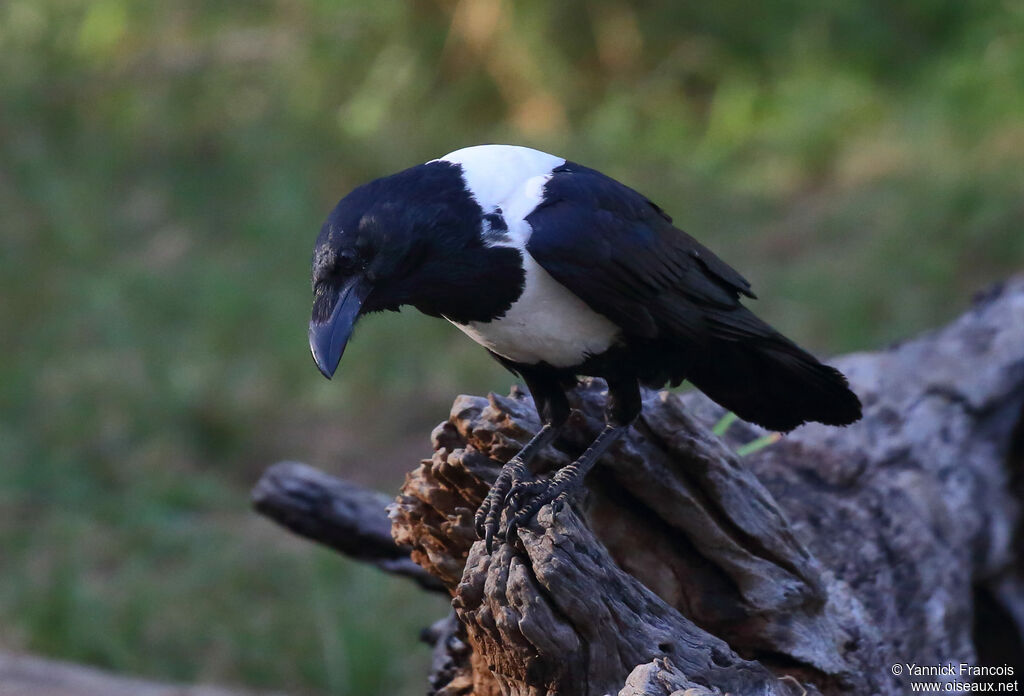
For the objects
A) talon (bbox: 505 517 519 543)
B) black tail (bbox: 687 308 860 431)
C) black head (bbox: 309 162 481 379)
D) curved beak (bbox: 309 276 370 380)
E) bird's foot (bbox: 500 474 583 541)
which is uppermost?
black tail (bbox: 687 308 860 431)

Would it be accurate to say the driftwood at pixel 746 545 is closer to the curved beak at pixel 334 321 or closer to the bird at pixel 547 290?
the bird at pixel 547 290

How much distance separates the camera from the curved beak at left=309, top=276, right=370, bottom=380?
224 centimetres

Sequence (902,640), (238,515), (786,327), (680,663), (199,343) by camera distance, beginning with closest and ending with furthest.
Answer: (680,663) < (902,640) < (238,515) < (786,327) < (199,343)

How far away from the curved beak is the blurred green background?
2127mm

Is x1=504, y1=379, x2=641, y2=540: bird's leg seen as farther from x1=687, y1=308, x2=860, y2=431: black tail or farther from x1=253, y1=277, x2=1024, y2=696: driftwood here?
x1=687, y1=308, x2=860, y2=431: black tail

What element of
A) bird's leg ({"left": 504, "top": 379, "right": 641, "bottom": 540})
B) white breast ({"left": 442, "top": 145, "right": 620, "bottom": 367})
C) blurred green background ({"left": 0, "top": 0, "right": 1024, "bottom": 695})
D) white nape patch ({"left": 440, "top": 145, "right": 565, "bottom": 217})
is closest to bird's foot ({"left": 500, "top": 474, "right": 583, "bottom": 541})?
bird's leg ({"left": 504, "top": 379, "right": 641, "bottom": 540})

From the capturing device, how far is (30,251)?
683 cm

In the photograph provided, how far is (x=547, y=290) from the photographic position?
2424 millimetres

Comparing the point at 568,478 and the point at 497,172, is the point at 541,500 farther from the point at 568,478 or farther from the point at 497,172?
the point at 497,172

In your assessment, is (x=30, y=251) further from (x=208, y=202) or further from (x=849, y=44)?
(x=849, y=44)

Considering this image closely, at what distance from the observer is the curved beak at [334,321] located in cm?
224

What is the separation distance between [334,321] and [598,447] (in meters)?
0.62

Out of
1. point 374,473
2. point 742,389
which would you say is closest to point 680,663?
point 742,389

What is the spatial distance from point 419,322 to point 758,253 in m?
1.85
